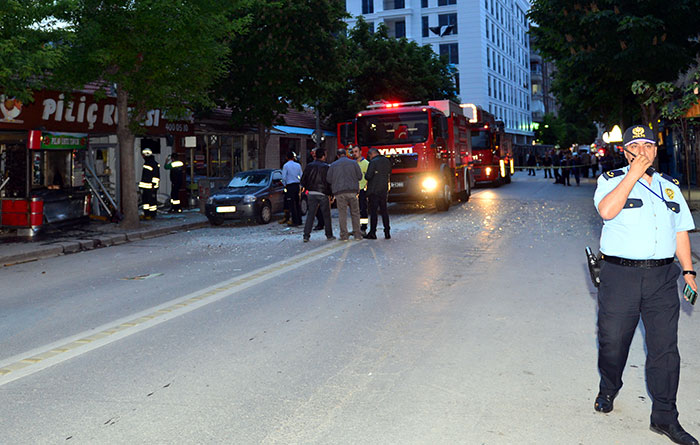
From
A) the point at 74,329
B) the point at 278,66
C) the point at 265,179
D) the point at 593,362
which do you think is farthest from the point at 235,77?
the point at 593,362

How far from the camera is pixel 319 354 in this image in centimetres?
583

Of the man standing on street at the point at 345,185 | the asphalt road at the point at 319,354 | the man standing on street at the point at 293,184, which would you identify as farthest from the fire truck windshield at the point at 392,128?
the asphalt road at the point at 319,354

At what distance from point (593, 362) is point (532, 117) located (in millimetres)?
101645

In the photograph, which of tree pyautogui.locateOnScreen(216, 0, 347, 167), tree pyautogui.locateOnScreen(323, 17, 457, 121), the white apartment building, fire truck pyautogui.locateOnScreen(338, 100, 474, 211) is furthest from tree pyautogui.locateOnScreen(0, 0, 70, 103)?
the white apartment building

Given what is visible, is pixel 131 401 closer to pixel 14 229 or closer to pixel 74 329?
pixel 74 329

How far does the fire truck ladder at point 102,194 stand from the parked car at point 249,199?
270 centimetres

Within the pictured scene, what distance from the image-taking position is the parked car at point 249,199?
18766 millimetres

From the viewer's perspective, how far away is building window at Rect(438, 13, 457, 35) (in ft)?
241

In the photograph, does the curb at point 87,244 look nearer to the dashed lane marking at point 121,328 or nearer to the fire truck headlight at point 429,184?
the dashed lane marking at point 121,328

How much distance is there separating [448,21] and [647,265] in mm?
72962

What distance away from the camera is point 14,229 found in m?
16.8

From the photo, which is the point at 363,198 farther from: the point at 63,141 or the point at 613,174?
the point at 613,174

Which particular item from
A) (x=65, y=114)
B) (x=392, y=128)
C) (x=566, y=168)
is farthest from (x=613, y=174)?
(x=566, y=168)

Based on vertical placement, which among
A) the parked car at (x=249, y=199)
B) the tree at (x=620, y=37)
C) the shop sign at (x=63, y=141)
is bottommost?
the parked car at (x=249, y=199)
